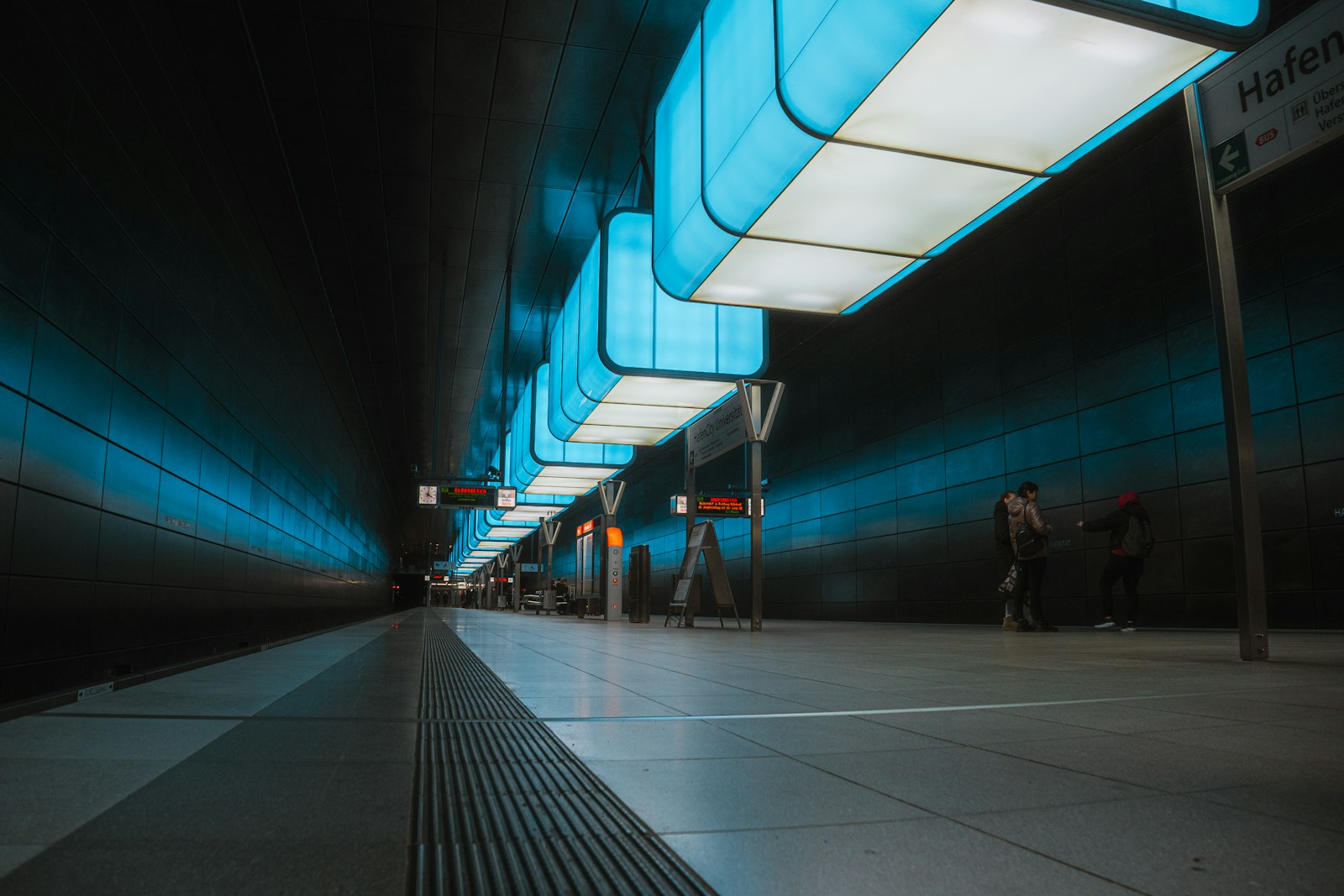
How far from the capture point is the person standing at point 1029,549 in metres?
11.9

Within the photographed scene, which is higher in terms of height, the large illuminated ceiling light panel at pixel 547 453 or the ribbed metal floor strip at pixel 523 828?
the large illuminated ceiling light panel at pixel 547 453

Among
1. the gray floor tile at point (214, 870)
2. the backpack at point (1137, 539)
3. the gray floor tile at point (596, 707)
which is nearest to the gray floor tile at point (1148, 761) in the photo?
the gray floor tile at point (596, 707)

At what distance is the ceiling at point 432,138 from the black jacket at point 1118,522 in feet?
26.3

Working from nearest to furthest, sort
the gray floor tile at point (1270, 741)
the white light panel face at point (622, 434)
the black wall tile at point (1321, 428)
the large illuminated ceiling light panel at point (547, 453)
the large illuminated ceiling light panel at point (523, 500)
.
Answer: the gray floor tile at point (1270, 741), the black wall tile at point (1321, 428), the white light panel face at point (622, 434), the large illuminated ceiling light panel at point (547, 453), the large illuminated ceiling light panel at point (523, 500)

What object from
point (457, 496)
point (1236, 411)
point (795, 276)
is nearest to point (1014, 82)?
point (1236, 411)

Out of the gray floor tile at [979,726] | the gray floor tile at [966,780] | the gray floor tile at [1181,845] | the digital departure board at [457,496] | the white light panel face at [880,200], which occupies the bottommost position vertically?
the gray floor tile at [979,726]

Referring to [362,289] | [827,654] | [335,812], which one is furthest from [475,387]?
[335,812]

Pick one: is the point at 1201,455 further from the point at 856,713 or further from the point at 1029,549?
the point at 856,713

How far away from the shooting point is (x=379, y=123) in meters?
10.9

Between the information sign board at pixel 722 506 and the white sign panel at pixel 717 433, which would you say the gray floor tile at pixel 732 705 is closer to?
the white sign panel at pixel 717 433

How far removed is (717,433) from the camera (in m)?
17.9

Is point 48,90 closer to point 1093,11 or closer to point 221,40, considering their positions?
point 221,40

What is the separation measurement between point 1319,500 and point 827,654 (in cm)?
729

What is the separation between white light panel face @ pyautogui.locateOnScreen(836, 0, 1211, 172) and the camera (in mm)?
6250
